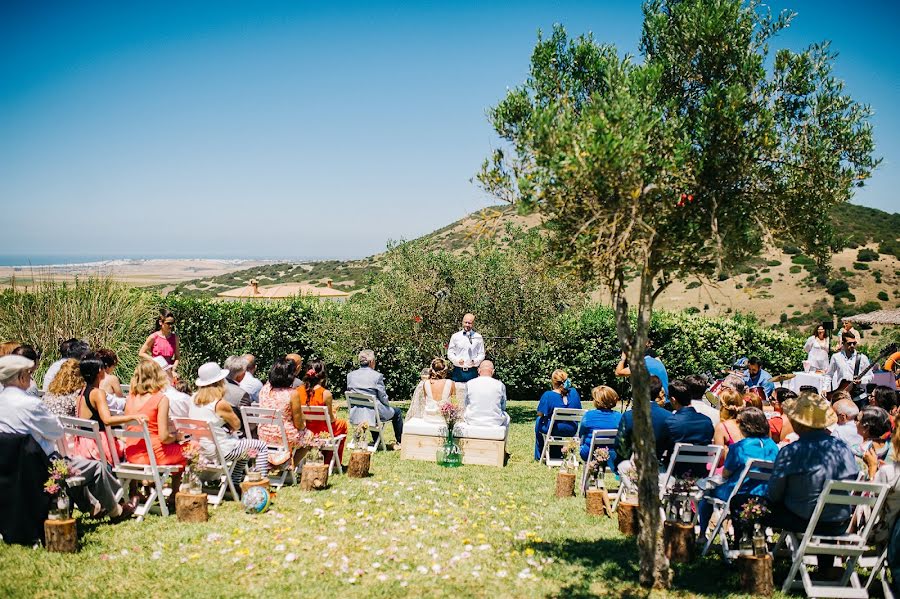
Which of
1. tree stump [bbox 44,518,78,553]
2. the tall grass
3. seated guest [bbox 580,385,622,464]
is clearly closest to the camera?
tree stump [bbox 44,518,78,553]

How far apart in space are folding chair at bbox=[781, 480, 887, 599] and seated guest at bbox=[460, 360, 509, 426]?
4.91 metres

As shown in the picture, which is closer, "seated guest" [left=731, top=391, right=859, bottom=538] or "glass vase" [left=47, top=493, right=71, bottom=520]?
"seated guest" [left=731, top=391, right=859, bottom=538]

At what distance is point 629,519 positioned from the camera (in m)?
6.37

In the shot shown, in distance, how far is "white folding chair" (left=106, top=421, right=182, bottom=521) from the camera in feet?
21.2

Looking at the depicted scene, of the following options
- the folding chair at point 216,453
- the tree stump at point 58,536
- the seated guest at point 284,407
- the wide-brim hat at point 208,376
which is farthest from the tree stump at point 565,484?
the tree stump at point 58,536

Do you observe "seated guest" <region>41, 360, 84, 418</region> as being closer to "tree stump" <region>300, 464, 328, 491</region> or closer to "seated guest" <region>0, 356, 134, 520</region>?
"seated guest" <region>0, 356, 134, 520</region>

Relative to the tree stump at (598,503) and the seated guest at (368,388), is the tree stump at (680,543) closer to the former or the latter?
the tree stump at (598,503)

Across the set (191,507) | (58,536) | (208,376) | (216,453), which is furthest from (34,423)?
(208,376)

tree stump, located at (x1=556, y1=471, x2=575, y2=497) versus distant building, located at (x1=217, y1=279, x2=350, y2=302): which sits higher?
distant building, located at (x1=217, y1=279, x2=350, y2=302)

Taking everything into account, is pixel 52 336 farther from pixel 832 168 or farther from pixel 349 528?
pixel 832 168

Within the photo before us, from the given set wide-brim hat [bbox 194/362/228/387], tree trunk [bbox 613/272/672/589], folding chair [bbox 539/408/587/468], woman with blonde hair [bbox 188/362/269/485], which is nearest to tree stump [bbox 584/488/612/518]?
tree trunk [bbox 613/272/672/589]

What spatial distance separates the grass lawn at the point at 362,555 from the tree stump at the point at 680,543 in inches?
4.8

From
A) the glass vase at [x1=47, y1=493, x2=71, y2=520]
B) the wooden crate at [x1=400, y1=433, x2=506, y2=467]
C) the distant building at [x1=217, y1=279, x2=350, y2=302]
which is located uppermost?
the distant building at [x1=217, y1=279, x2=350, y2=302]

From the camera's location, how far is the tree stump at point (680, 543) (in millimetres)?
5648
